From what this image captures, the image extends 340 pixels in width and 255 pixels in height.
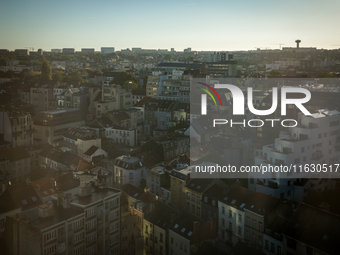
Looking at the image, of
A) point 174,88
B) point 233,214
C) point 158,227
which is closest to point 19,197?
point 158,227

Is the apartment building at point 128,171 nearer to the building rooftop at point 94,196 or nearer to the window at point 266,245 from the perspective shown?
the building rooftop at point 94,196

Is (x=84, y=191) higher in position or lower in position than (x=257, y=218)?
higher

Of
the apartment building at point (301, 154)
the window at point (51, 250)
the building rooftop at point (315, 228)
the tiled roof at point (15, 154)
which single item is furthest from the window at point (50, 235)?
the tiled roof at point (15, 154)

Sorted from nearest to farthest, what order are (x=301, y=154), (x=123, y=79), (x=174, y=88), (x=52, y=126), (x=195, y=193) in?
(x=195, y=193) → (x=301, y=154) → (x=52, y=126) → (x=174, y=88) → (x=123, y=79)

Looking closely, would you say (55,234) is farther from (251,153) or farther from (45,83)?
(45,83)

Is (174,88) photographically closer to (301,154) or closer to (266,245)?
(301,154)

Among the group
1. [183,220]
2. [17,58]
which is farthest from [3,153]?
[17,58]

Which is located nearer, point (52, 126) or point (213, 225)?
point (213, 225)
